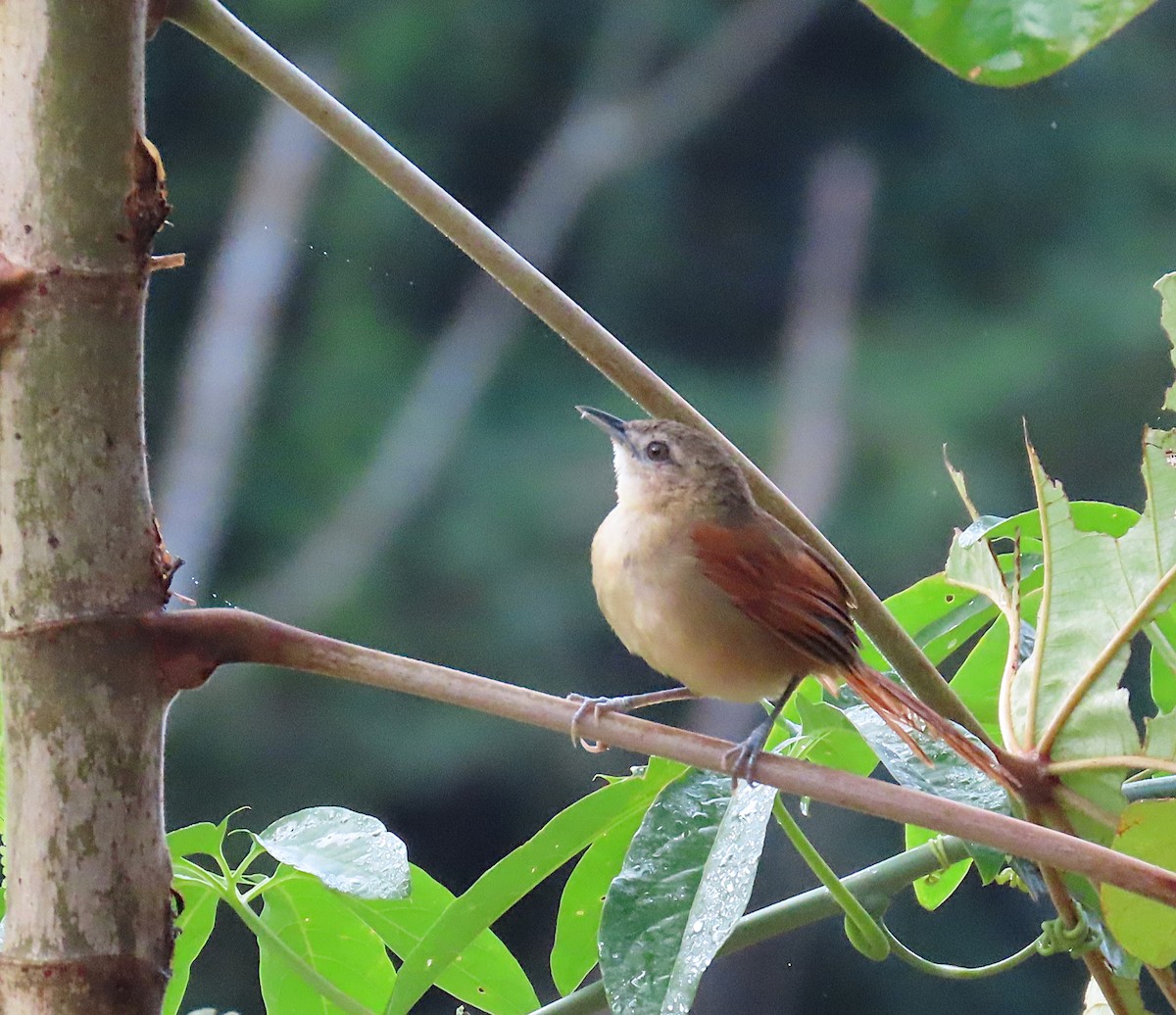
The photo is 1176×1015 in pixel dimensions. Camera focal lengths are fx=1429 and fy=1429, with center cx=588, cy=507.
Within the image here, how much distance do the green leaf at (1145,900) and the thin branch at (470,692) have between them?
0.39 ft

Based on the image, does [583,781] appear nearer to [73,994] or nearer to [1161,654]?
[1161,654]

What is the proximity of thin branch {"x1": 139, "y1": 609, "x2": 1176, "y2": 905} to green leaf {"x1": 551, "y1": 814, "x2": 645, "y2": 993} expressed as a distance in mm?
249

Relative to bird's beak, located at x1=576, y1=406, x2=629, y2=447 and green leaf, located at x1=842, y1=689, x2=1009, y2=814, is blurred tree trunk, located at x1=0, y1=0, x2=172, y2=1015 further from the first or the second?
bird's beak, located at x1=576, y1=406, x2=629, y2=447

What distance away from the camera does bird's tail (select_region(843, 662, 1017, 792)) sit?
0.72 m

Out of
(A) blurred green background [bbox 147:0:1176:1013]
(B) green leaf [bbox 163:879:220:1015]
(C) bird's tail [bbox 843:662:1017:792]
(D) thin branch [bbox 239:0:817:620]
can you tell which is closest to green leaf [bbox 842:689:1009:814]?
(C) bird's tail [bbox 843:662:1017:792]

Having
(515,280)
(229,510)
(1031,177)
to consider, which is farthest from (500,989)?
(1031,177)

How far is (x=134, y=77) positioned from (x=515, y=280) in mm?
184

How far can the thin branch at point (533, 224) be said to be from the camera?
543 centimetres

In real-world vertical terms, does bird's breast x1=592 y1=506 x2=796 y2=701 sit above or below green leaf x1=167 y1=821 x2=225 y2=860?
above

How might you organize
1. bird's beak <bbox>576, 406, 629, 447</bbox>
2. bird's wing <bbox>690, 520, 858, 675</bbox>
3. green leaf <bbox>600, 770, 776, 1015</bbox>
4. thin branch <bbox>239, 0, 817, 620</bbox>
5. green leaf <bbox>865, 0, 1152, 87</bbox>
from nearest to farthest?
green leaf <bbox>865, 0, 1152, 87</bbox> → green leaf <bbox>600, 770, 776, 1015</bbox> → bird's wing <bbox>690, 520, 858, 675</bbox> → bird's beak <bbox>576, 406, 629, 447</bbox> → thin branch <bbox>239, 0, 817, 620</bbox>

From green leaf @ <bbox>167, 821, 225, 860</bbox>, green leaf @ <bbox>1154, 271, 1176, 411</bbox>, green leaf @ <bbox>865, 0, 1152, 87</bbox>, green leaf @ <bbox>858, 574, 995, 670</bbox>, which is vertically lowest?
green leaf @ <bbox>167, 821, 225, 860</bbox>

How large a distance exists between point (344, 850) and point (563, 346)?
4.58 meters

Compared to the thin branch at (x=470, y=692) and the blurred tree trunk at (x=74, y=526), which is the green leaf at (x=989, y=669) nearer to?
the thin branch at (x=470, y=692)

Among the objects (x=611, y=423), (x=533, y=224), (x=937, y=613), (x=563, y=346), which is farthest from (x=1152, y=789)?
(x=533, y=224)
